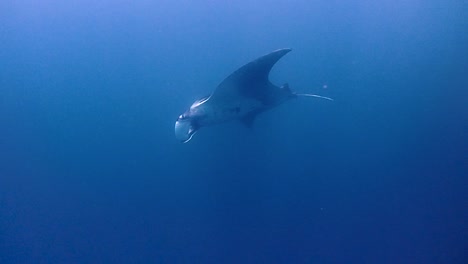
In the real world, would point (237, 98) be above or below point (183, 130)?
above

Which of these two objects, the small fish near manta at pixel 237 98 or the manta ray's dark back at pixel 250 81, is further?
the small fish near manta at pixel 237 98

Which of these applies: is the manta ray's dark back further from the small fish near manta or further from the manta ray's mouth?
the manta ray's mouth

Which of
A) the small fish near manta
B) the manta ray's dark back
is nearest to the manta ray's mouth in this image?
the small fish near manta

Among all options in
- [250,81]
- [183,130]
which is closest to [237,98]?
[250,81]

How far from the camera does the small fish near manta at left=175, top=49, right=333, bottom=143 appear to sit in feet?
15.4

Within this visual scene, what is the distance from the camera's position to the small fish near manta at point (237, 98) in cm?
469

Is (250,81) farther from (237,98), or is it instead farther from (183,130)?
(183,130)

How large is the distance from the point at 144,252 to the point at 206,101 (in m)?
5.30

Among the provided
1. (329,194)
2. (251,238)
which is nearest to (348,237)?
(329,194)

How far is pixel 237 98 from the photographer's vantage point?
533cm

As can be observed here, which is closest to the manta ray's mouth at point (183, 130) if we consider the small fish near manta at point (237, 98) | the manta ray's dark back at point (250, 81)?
the small fish near manta at point (237, 98)

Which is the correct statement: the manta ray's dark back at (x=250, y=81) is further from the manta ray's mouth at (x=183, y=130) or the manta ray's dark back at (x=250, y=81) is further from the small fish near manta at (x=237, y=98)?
the manta ray's mouth at (x=183, y=130)

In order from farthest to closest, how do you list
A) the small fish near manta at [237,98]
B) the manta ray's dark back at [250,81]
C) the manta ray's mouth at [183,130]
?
the manta ray's mouth at [183,130]
the small fish near manta at [237,98]
the manta ray's dark back at [250,81]

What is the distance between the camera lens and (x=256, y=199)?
962cm
